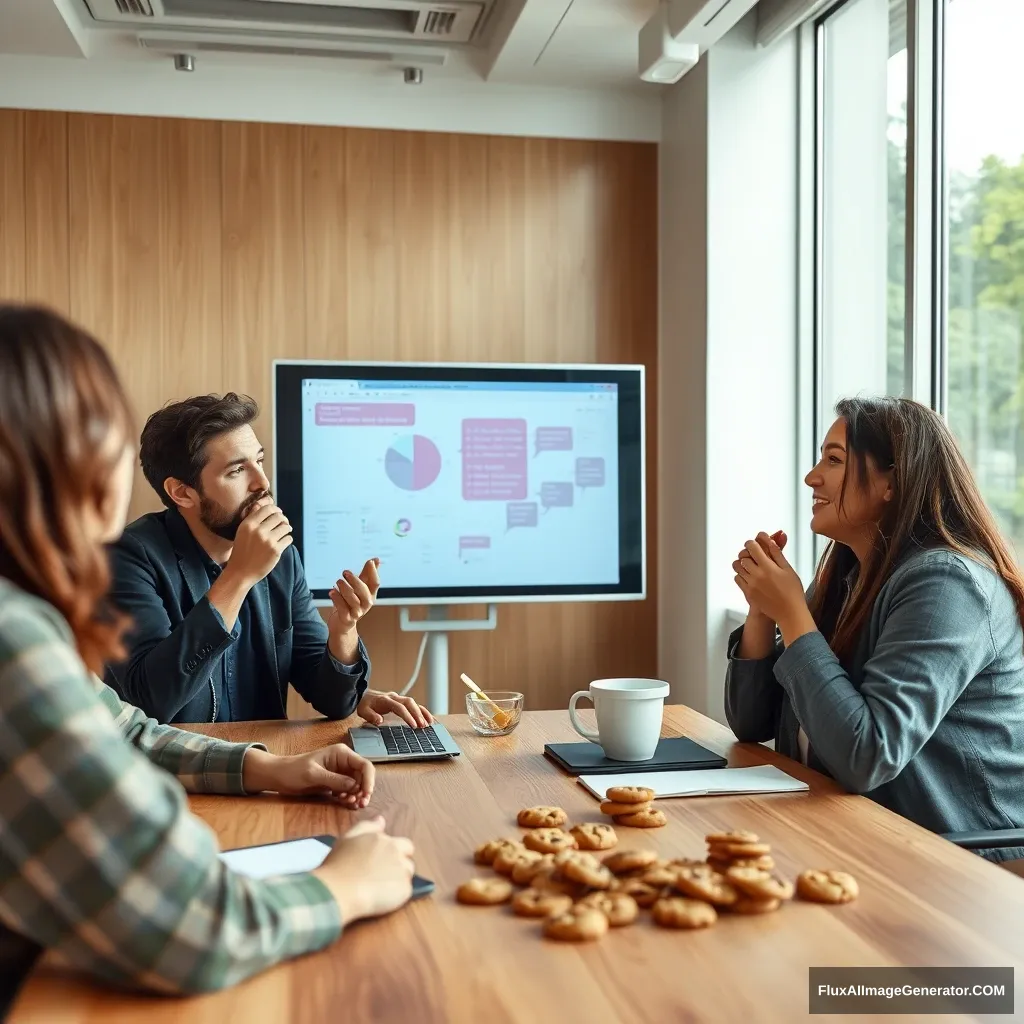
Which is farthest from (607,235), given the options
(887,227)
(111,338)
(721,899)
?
(721,899)

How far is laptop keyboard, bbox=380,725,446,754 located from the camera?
1.58m

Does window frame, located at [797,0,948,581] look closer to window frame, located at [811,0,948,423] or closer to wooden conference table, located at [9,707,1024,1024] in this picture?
window frame, located at [811,0,948,423]

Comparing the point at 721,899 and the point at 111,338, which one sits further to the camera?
the point at 111,338

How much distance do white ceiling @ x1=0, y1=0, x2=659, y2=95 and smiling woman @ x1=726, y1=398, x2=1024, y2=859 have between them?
170 cm

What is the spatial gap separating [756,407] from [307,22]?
1.78 m

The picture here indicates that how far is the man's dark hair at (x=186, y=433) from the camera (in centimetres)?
227

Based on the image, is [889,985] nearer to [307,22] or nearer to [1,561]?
[1,561]

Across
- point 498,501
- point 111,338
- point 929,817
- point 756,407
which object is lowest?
point 929,817

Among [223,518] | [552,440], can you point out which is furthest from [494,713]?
[552,440]

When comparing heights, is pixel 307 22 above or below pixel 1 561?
above

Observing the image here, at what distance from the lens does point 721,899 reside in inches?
37.7

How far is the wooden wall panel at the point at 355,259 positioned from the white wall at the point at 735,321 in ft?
1.06

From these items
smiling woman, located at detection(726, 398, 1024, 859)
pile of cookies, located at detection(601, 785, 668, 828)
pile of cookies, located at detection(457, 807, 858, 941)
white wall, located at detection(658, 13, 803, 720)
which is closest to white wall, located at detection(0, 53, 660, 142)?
white wall, located at detection(658, 13, 803, 720)

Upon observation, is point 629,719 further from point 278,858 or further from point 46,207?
point 46,207
